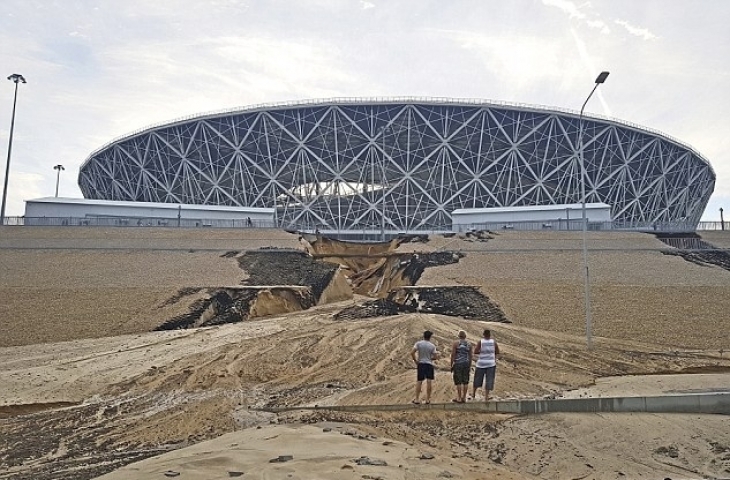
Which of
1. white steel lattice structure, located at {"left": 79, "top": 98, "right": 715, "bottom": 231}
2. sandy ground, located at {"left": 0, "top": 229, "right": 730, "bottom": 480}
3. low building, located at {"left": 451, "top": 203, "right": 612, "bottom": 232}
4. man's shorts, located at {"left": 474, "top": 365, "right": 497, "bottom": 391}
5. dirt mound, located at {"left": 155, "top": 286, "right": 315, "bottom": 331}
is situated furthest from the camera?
white steel lattice structure, located at {"left": 79, "top": 98, "right": 715, "bottom": 231}

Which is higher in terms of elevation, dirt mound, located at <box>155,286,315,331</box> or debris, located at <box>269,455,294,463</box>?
dirt mound, located at <box>155,286,315,331</box>

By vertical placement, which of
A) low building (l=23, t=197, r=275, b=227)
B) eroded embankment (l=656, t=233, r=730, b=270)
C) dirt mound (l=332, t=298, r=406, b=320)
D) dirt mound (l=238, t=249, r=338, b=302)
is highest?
low building (l=23, t=197, r=275, b=227)

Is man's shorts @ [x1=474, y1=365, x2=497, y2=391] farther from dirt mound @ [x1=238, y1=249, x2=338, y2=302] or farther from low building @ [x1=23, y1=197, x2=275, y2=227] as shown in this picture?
low building @ [x1=23, y1=197, x2=275, y2=227]

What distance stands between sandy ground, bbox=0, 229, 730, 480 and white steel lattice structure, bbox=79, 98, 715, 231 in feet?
94.2

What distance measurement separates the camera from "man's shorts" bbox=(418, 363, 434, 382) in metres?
9.43

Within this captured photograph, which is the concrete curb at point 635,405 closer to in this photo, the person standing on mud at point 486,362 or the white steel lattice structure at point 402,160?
the person standing on mud at point 486,362

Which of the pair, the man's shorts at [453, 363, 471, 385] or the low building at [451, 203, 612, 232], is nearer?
the man's shorts at [453, 363, 471, 385]

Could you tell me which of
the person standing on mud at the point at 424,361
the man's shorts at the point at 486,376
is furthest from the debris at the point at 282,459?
the man's shorts at the point at 486,376

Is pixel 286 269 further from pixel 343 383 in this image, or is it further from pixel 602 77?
pixel 602 77

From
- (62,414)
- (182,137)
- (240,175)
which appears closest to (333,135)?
(240,175)

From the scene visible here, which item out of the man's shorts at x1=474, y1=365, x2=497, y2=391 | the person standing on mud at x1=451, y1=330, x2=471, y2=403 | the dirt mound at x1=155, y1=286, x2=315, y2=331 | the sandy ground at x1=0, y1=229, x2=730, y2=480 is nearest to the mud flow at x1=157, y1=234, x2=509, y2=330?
the dirt mound at x1=155, y1=286, x2=315, y2=331

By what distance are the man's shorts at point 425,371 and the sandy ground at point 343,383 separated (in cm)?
67

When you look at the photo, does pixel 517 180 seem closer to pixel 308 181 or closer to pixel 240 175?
pixel 308 181

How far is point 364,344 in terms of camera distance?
46.5ft
